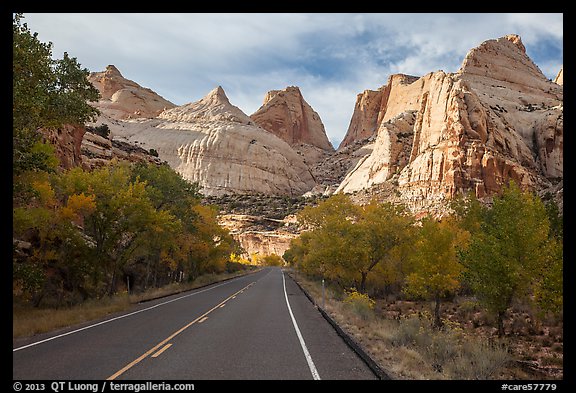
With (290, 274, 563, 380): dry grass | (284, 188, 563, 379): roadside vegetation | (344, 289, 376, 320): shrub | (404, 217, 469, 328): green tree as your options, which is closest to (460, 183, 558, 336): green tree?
(284, 188, 563, 379): roadside vegetation

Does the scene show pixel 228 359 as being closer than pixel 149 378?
No

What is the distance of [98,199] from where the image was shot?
74.4ft

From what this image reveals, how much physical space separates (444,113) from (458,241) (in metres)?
56.2

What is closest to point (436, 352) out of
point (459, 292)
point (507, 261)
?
point (507, 261)

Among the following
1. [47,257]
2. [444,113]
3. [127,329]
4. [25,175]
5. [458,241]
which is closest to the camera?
[127,329]

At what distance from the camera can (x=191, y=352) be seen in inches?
382

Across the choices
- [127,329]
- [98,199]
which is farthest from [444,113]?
[127,329]

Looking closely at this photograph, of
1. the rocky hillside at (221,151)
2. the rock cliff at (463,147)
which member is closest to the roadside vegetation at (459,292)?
the rock cliff at (463,147)

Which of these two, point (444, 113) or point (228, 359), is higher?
point (444, 113)

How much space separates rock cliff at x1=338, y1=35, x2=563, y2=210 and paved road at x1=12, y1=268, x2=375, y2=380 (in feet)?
209

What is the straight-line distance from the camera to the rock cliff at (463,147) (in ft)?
240
